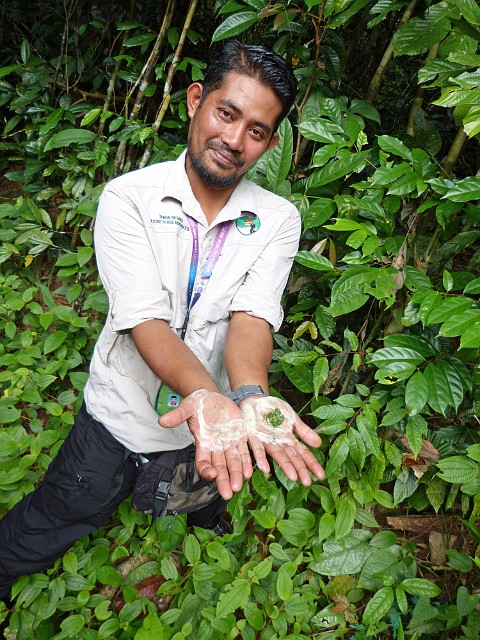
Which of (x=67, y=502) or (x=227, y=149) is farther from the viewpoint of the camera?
(x=67, y=502)

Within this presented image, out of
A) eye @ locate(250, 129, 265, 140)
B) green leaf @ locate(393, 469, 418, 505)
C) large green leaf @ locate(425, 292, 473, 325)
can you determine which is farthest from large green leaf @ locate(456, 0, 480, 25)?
green leaf @ locate(393, 469, 418, 505)

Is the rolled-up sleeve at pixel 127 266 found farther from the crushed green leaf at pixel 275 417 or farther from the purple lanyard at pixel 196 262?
the crushed green leaf at pixel 275 417

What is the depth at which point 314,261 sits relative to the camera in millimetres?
1740

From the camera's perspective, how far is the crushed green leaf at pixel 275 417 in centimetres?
125

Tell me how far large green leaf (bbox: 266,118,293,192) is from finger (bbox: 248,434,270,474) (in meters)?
1.04

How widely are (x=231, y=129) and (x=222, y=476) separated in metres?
0.97

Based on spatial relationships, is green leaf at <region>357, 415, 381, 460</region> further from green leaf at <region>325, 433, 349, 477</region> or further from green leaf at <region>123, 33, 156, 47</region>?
green leaf at <region>123, 33, 156, 47</region>

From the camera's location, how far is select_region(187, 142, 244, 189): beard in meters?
1.50

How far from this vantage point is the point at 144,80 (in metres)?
2.63

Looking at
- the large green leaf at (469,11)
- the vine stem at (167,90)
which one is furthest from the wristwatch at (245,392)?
the vine stem at (167,90)

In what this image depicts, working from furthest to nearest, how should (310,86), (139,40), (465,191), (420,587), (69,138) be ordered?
(69,138) → (139,40) → (310,86) → (420,587) → (465,191)

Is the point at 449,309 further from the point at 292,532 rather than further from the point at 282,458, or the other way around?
the point at 292,532

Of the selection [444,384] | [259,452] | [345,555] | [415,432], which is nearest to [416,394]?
[444,384]

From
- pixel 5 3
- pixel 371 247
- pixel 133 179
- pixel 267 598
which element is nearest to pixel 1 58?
pixel 5 3
